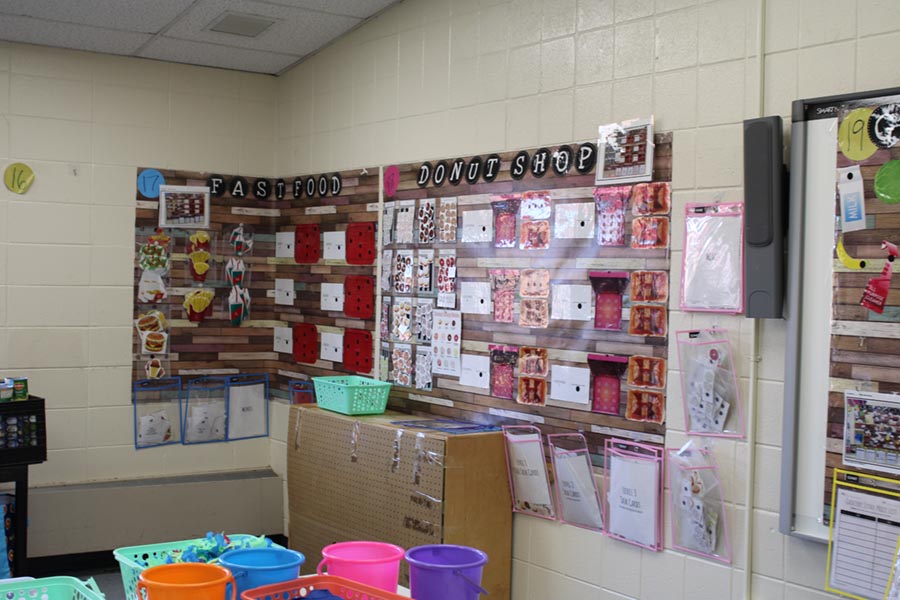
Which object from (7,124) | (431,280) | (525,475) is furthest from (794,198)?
(7,124)

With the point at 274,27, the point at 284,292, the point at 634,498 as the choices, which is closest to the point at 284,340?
the point at 284,292

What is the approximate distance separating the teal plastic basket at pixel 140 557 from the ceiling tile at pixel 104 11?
300cm

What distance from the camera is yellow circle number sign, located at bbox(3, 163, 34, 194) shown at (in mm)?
5074

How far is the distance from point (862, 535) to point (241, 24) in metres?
3.81

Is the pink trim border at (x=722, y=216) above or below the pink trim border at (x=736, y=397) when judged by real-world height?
above

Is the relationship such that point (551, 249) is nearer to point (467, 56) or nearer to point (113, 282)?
point (467, 56)

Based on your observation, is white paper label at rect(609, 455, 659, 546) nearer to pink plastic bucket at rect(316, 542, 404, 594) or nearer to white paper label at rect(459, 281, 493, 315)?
white paper label at rect(459, 281, 493, 315)

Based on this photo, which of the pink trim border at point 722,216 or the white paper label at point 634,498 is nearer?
the pink trim border at point 722,216

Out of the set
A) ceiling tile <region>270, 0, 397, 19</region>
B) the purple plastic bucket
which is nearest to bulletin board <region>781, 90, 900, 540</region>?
the purple plastic bucket

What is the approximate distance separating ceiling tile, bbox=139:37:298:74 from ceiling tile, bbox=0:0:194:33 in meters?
0.32

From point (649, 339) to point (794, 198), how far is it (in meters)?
0.77

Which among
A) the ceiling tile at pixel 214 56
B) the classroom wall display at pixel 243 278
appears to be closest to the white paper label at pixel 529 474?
the classroom wall display at pixel 243 278

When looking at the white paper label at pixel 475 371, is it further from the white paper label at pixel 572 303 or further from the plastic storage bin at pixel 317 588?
the plastic storage bin at pixel 317 588

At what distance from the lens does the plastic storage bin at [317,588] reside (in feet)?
A: 6.63
